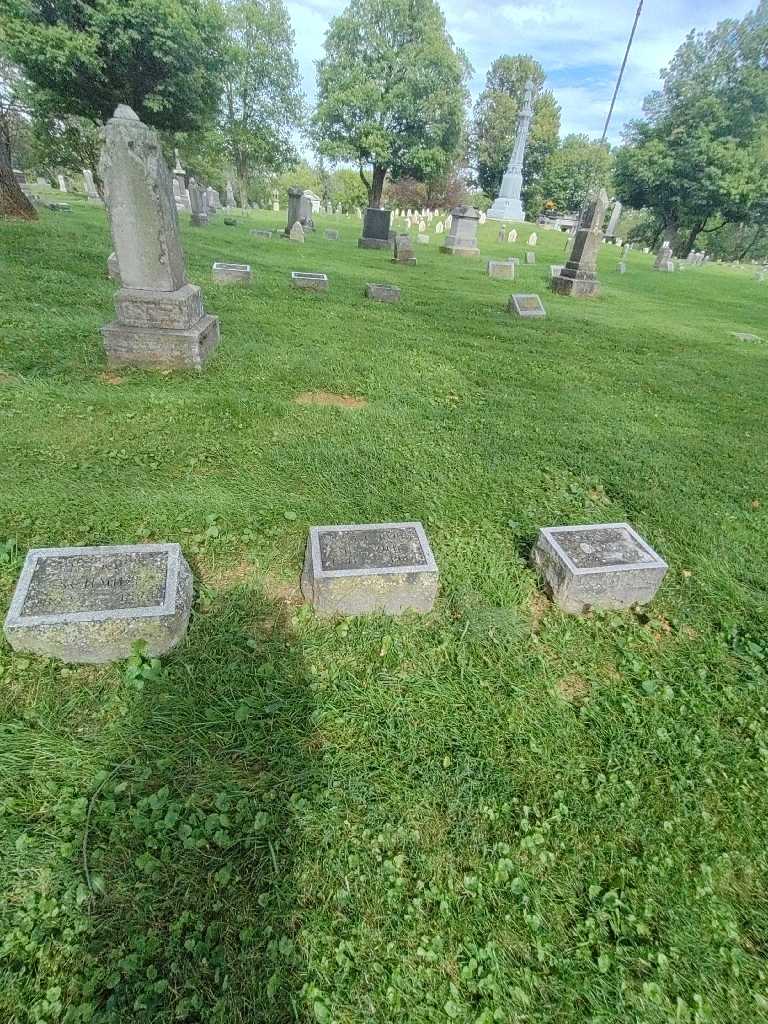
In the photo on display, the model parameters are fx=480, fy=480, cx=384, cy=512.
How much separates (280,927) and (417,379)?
19.6 feet

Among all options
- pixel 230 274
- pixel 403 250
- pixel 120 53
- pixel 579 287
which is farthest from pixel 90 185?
pixel 579 287

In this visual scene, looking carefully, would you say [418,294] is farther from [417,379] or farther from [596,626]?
[596,626]

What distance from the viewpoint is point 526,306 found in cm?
1055

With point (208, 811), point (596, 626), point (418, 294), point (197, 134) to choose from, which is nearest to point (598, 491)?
point (596, 626)

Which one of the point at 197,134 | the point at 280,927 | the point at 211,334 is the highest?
the point at 197,134

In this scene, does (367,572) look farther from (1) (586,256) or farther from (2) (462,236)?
(2) (462,236)

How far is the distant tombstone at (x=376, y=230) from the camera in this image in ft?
64.6

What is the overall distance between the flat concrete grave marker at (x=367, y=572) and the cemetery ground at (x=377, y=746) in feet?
0.48

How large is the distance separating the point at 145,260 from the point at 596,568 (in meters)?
5.69

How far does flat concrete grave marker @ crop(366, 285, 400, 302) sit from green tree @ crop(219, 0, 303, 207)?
111ft

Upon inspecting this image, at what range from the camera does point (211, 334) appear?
637cm

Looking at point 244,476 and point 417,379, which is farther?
point 417,379

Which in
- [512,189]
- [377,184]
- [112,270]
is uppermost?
[512,189]

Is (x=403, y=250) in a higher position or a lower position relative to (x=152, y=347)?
higher
